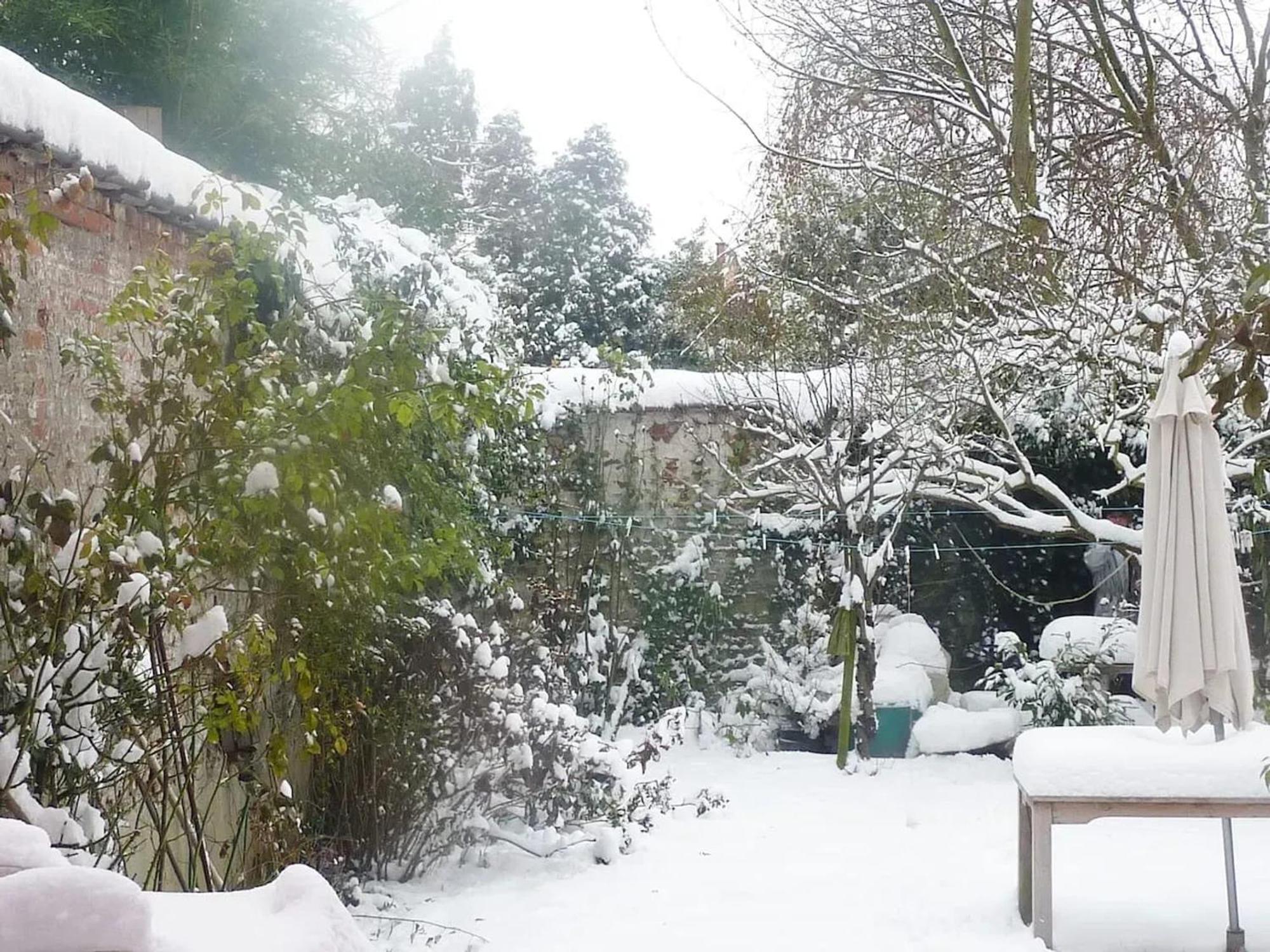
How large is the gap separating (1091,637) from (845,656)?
5.01 ft

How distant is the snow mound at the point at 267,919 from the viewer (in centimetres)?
178

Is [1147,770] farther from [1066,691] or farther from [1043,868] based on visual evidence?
[1066,691]

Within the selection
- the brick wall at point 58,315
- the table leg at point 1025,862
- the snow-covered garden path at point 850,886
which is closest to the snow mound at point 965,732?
the snow-covered garden path at point 850,886

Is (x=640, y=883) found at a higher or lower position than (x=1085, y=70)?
lower

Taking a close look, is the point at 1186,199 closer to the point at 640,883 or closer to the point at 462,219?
the point at 640,883

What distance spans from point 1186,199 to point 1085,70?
2189mm

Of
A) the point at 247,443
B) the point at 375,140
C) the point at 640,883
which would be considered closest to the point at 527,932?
the point at 640,883

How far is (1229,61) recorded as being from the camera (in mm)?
7668

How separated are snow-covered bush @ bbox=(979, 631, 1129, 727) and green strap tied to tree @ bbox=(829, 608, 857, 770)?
1.00 meters

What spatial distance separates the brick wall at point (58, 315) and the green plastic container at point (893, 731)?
5541 millimetres

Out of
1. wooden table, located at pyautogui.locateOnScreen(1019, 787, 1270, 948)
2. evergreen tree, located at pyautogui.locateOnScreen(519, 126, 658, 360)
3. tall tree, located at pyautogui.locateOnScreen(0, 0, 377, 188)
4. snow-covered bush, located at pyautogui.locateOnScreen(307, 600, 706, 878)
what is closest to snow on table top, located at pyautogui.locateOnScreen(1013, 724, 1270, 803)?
wooden table, located at pyautogui.locateOnScreen(1019, 787, 1270, 948)

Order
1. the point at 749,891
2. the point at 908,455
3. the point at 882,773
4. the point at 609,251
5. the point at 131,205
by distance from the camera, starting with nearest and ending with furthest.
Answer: the point at 131,205 → the point at 749,891 → the point at 882,773 → the point at 908,455 → the point at 609,251

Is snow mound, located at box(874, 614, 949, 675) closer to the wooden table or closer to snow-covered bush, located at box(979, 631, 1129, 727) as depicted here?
snow-covered bush, located at box(979, 631, 1129, 727)

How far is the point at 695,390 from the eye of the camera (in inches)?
365
